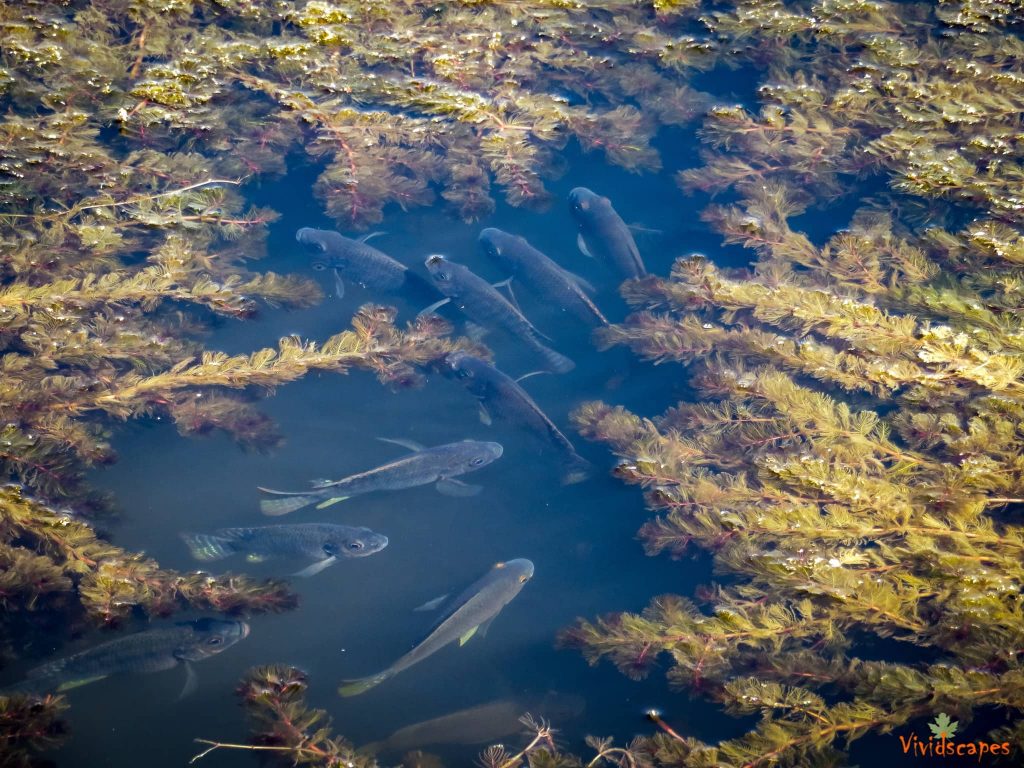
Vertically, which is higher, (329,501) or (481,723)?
(329,501)

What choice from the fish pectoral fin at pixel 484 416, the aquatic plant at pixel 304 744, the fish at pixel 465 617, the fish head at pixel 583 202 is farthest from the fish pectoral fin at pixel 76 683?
the fish head at pixel 583 202

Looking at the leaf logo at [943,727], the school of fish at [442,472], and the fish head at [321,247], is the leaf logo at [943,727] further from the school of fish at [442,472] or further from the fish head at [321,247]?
the fish head at [321,247]

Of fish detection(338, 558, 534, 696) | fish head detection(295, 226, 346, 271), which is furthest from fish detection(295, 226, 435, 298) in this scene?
fish detection(338, 558, 534, 696)

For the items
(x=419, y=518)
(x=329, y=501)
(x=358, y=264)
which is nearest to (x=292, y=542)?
(x=329, y=501)

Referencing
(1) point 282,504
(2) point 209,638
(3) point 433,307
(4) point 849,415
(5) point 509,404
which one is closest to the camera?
(4) point 849,415

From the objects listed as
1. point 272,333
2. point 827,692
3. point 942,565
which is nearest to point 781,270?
point 942,565

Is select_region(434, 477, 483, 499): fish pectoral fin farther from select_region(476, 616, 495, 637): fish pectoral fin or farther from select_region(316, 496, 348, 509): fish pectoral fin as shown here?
select_region(476, 616, 495, 637): fish pectoral fin

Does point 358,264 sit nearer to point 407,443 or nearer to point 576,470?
point 407,443
